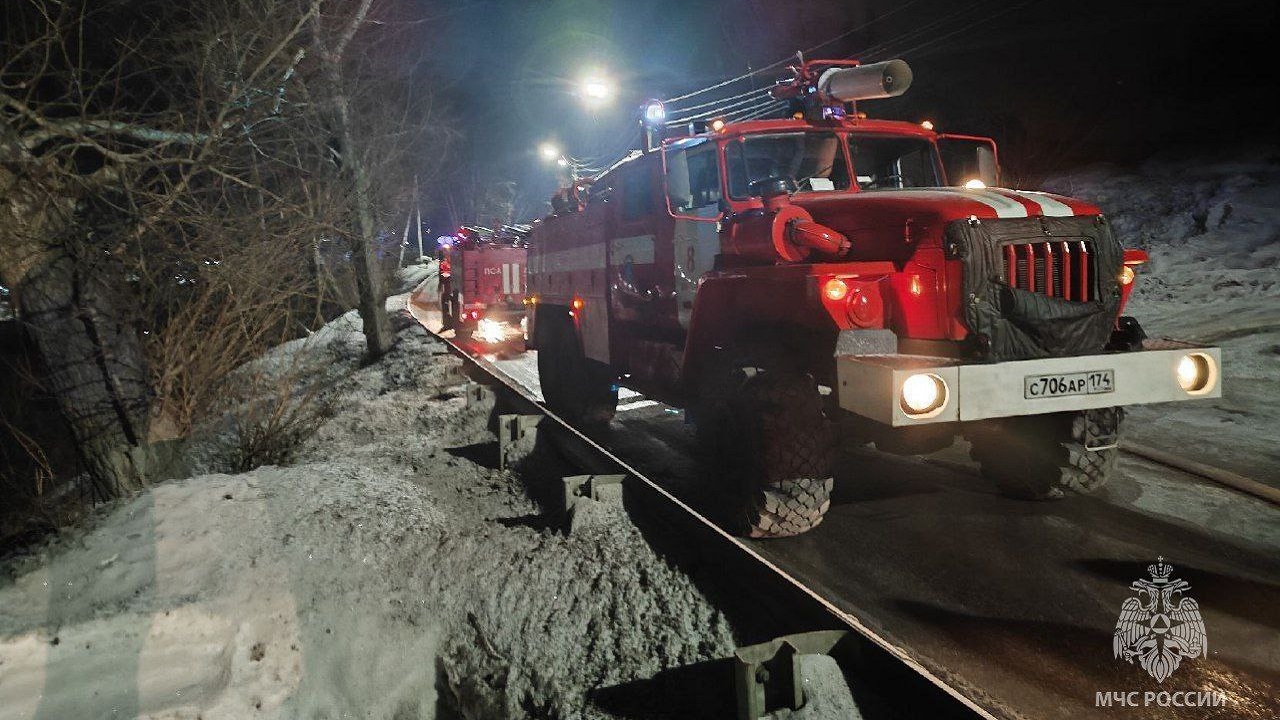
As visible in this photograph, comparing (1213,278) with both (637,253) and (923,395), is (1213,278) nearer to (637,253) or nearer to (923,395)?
(637,253)

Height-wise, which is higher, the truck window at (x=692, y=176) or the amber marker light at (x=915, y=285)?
the truck window at (x=692, y=176)

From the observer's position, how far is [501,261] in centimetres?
1909

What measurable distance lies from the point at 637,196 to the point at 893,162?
2077 millimetres

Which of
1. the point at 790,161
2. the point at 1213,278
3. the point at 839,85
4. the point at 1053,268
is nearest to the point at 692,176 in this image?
the point at 790,161

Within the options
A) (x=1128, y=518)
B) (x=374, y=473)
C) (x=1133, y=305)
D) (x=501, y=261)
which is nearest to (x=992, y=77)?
(x=1133, y=305)

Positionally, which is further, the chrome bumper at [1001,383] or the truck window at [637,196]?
the truck window at [637,196]

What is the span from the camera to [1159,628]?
3.71m

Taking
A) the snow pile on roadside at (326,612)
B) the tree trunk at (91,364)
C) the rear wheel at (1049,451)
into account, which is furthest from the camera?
the tree trunk at (91,364)

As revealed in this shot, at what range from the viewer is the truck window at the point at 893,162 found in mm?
5801

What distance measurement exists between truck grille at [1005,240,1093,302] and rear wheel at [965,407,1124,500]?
82cm

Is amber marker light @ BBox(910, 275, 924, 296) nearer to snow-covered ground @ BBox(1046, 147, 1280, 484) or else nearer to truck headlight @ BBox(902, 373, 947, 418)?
truck headlight @ BBox(902, 373, 947, 418)

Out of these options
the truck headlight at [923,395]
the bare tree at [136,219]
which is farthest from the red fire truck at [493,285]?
the truck headlight at [923,395]

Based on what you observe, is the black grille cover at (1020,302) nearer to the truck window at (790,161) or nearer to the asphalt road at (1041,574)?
the asphalt road at (1041,574)

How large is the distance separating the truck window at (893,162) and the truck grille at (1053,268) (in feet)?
5.61
